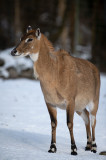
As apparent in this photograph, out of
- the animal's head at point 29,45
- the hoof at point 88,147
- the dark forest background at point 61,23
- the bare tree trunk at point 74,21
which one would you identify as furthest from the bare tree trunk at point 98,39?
the animal's head at point 29,45

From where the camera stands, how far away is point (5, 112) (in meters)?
11.2

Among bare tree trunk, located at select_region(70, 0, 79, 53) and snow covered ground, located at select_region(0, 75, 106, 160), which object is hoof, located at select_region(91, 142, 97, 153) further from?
bare tree trunk, located at select_region(70, 0, 79, 53)

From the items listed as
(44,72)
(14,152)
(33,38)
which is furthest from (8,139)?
(33,38)

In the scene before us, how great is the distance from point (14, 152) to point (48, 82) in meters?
1.47

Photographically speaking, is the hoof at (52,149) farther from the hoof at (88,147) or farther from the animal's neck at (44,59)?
the animal's neck at (44,59)

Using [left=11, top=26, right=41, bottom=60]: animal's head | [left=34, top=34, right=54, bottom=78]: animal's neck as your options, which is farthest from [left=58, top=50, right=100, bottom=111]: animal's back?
[left=11, top=26, right=41, bottom=60]: animal's head

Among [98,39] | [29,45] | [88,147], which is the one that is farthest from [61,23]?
[29,45]

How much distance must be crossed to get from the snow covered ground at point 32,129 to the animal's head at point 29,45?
5.95ft

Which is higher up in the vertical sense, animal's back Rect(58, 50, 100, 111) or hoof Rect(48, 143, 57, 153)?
animal's back Rect(58, 50, 100, 111)

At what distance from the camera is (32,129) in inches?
359

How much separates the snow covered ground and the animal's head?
1.81 m

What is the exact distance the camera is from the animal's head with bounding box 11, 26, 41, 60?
6323 millimetres

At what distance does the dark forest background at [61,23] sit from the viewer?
24067mm

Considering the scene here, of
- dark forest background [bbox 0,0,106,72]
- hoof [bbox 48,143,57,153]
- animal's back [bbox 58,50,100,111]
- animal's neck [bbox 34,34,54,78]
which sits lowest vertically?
dark forest background [bbox 0,0,106,72]
